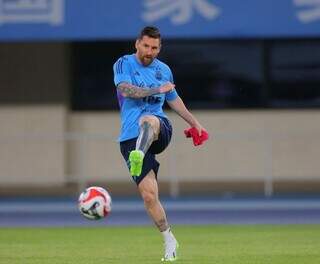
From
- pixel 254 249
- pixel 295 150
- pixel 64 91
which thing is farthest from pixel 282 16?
pixel 254 249

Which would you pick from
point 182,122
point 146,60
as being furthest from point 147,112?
point 182,122

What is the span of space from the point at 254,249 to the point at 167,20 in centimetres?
890

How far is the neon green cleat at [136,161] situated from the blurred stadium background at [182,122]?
12225mm

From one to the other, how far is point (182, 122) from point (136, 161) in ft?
41.6

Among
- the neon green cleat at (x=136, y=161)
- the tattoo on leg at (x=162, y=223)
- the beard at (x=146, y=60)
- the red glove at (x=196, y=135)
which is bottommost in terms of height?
the tattoo on leg at (x=162, y=223)

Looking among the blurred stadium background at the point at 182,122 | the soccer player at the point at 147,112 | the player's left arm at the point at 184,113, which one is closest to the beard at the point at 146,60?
the soccer player at the point at 147,112

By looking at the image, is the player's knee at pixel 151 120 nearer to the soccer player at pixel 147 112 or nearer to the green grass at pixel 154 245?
the soccer player at pixel 147 112

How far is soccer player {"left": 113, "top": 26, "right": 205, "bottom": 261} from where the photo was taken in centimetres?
1102

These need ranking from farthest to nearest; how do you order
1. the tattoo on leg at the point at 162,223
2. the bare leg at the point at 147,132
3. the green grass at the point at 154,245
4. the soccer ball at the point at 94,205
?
the green grass at the point at 154,245, the tattoo on leg at the point at 162,223, the soccer ball at the point at 94,205, the bare leg at the point at 147,132

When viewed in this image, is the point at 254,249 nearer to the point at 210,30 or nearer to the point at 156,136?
the point at 156,136

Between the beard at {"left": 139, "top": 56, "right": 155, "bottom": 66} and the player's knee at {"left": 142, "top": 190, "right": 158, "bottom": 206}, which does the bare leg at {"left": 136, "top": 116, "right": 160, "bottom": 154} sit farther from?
the beard at {"left": 139, "top": 56, "right": 155, "bottom": 66}

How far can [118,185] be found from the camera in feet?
79.6

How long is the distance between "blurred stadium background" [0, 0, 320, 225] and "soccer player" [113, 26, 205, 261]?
11789 mm

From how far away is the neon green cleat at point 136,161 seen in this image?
10.8 m
